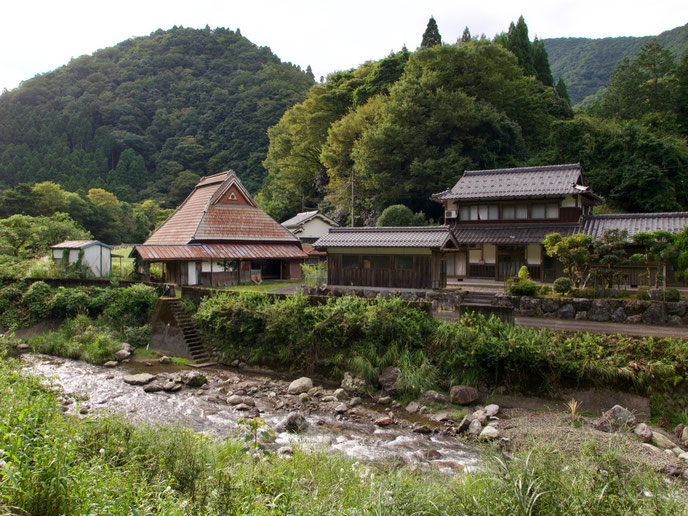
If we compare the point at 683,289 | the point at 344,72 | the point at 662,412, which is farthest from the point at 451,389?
the point at 344,72

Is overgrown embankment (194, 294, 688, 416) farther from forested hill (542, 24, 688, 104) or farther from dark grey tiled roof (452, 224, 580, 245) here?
forested hill (542, 24, 688, 104)

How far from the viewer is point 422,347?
14.8m

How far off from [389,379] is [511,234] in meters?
14.9

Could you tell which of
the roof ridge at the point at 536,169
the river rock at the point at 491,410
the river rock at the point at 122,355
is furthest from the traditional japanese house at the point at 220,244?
the river rock at the point at 491,410

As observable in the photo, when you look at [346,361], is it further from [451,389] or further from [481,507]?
[481,507]

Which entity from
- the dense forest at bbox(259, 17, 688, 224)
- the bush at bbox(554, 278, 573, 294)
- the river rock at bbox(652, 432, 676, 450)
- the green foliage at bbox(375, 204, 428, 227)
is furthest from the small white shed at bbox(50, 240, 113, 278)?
the river rock at bbox(652, 432, 676, 450)

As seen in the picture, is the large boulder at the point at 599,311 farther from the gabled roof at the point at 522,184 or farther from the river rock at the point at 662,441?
the gabled roof at the point at 522,184

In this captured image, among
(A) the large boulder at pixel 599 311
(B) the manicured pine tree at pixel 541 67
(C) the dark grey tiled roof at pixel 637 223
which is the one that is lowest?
(A) the large boulder at pixel 599 311

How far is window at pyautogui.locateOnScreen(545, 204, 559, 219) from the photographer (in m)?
25.2

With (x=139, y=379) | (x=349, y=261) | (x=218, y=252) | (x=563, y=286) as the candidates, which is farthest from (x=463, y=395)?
(x=218, y=252)

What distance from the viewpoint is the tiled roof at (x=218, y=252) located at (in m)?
24.0

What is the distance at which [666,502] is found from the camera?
16.7ft

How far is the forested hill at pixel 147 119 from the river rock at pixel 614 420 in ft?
193

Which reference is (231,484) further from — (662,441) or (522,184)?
(522,184)
